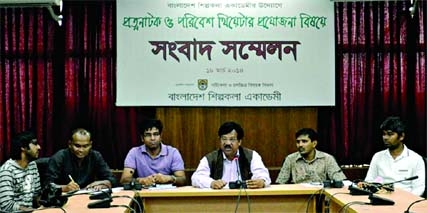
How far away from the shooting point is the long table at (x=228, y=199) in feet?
14.2

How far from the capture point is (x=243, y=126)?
231 inches

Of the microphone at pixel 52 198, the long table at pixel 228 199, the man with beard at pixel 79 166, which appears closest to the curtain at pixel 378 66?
the long table at pixel 228 199

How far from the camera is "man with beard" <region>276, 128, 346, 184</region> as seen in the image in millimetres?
5023

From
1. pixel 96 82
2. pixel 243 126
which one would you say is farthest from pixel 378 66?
pixel 96 82

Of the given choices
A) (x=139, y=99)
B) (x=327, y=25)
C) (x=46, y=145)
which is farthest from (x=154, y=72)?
(x=327, y=25)

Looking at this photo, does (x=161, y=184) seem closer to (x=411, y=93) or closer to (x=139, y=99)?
(x=139, y=99)

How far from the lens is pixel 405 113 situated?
5902mm

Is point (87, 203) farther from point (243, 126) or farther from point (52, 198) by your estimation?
point (243, 126)

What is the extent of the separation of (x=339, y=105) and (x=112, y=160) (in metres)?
2.23

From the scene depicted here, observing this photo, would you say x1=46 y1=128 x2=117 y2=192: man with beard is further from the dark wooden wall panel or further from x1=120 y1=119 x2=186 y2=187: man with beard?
the dark wooden wall panel

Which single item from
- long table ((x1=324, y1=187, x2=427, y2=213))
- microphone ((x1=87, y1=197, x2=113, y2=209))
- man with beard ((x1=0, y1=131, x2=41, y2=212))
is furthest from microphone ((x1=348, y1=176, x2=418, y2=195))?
man with beard ((x1=0, y1=131, x2=41, y2=212))

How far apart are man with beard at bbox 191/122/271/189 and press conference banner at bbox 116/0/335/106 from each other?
921 mm

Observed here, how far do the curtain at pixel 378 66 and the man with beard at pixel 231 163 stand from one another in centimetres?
137

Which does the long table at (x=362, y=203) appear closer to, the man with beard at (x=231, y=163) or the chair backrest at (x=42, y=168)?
the man with beard at (x=231, y=163)
